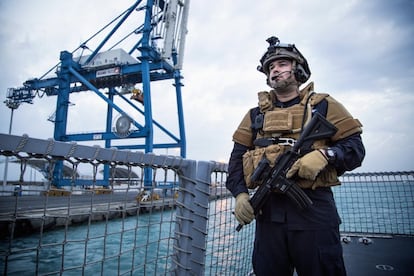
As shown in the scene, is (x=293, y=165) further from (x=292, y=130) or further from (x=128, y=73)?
(x=128, y=73)

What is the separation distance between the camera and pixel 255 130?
161 centimetres

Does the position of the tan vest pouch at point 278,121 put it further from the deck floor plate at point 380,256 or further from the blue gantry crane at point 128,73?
the blue gantry crane at point 128,73

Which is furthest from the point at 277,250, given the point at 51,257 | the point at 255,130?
the point at 51,257

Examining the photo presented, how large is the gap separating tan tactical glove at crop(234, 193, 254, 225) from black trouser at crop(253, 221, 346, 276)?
0.10 metres

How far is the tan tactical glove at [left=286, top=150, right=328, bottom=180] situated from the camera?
1190 mm

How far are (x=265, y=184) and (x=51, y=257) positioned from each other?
231 inches

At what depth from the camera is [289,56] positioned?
1.56m

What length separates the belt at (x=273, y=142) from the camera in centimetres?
141

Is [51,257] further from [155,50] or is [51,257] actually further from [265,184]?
[155,50]

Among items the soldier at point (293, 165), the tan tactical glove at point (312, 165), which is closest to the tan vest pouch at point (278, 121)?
the soldier at point (293, 165)

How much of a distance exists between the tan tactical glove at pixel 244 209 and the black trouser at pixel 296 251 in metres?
0.10

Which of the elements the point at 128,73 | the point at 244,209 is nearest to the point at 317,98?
the point at 244,209

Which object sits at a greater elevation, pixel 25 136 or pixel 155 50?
pixel 155 50

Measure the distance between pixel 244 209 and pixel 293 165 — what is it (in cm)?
40
